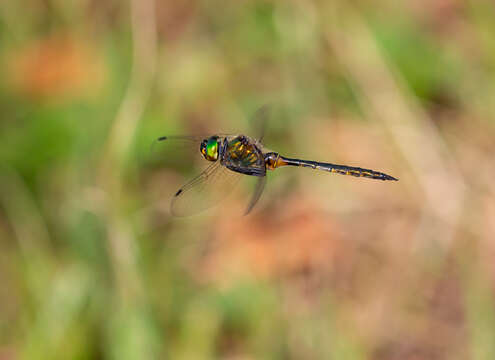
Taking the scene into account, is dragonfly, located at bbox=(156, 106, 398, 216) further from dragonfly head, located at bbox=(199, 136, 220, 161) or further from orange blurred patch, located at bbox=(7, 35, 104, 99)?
orange blurred patch, located at bbox=(7, 35, 104, 99)

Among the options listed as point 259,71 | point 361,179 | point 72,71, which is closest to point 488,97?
point 361,179

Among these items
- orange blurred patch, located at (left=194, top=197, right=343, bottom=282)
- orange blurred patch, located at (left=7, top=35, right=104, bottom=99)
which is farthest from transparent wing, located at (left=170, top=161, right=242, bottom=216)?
orange blurred patch, located at (left=7, top=35, right=104, bottom=99)

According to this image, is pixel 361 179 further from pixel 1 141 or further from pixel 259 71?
pixel 1 141

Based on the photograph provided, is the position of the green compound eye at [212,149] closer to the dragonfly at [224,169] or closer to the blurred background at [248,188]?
the dragonfly at [224,169]

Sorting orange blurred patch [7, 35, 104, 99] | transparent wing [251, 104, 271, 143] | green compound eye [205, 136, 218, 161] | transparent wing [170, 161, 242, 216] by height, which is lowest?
transparent wing [170, 161, 242, 216]

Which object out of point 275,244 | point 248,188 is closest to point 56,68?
point 248,188

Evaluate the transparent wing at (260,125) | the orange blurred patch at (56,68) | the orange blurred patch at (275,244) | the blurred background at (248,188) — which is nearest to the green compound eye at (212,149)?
the transparent wing at (260,125)
